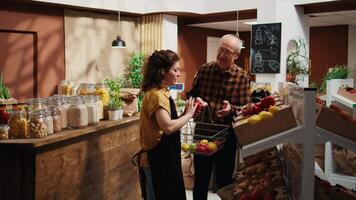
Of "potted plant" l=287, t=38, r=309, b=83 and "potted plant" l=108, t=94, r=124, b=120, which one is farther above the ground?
"potted plant" l=287, t=38, r=309, b=83

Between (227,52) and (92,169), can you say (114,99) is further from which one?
(227,52)

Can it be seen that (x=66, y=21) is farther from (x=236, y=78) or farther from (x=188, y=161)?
(x=236, y=78)

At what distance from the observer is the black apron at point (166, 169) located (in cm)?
252

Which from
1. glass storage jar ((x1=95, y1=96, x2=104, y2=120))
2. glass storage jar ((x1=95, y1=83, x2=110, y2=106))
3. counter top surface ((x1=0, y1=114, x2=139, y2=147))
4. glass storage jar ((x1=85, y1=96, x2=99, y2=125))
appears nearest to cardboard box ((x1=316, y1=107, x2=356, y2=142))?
counter top surface ((x1=0, y1=114, x2=139, y2=147))

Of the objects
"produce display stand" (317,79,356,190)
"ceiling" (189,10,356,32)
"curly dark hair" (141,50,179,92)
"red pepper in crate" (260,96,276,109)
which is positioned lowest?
"produce display stand" (317,79,356,190)

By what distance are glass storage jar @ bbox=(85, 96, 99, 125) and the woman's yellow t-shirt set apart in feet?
2.38

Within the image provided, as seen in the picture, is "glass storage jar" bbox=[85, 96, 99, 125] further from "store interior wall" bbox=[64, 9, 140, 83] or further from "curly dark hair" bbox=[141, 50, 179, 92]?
"store interior wall" bbox=[64, 9, 140, 83]

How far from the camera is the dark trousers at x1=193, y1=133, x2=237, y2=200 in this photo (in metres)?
2.93

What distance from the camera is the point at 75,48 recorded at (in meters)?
7.34

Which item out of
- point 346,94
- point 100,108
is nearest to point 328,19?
point 346,94

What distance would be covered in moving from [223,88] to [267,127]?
1312 mm

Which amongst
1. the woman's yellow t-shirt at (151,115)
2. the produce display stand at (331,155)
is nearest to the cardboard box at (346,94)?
the produce display stand at (331,155)

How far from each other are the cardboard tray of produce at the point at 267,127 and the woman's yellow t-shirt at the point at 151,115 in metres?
0.80

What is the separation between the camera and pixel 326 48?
30.6ft
